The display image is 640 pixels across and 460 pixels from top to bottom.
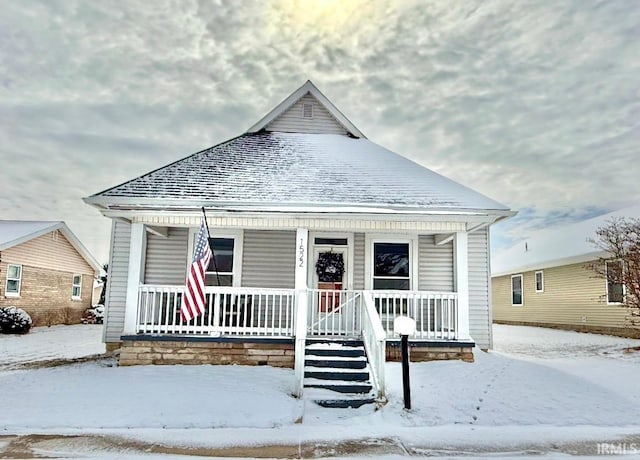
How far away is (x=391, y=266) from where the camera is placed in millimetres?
12008

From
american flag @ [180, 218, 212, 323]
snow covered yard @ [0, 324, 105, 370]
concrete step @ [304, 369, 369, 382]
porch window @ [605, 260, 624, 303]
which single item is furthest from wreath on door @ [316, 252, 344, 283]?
porch window @ [605, 260, 624, 303]

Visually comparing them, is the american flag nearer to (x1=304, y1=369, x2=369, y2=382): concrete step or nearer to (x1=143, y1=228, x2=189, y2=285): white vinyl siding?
(x1=304, y1=369, x2=369, y2=382): concrete step

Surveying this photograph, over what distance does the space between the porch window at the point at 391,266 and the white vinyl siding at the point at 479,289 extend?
1568 mm

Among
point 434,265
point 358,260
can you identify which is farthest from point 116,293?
point 434,265

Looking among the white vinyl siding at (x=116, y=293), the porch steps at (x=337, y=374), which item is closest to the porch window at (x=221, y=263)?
the white vinyl siding at (x=116, y=293)

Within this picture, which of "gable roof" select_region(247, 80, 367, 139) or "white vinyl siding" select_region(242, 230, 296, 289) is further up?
"gable roof" select_region(247, 80, 367, 139)

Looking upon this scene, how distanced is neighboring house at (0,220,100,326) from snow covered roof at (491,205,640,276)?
73.3ft

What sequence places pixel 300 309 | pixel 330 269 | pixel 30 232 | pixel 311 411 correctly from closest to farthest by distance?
1. pixel 311 411
2. pixel 300 309
3. pixel 330 269
4. pixel 30 232

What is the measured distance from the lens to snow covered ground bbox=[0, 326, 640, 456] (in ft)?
19.0

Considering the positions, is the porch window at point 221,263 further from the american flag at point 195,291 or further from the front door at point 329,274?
the american flag at point 195,291

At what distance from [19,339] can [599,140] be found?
23.6 meters

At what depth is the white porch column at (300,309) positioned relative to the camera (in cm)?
796

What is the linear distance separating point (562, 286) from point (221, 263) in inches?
599

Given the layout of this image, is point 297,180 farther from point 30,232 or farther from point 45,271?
point 45,271
